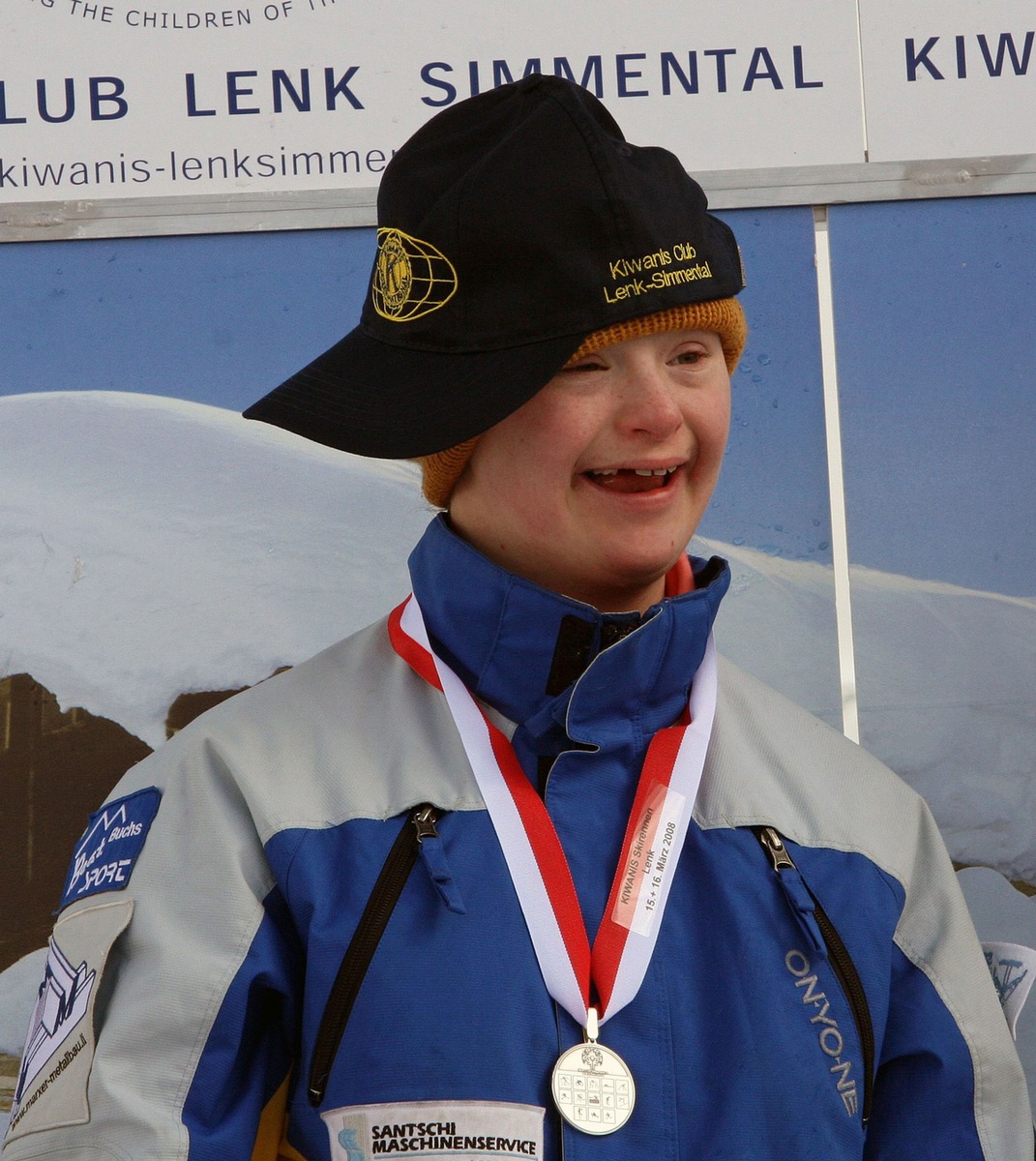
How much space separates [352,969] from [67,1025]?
29 centimetres

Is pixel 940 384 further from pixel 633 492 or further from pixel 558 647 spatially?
pixel 558 647

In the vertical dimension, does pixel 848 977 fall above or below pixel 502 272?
below

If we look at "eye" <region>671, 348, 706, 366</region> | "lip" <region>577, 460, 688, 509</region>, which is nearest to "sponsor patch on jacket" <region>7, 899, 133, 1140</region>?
"lip" <region>577, 460, 688, 509</region>

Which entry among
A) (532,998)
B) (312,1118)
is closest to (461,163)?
(532,998)

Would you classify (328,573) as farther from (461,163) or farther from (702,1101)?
(702,1101)

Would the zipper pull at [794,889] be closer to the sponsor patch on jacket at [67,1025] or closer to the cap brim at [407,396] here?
the cap brim at [407,396]

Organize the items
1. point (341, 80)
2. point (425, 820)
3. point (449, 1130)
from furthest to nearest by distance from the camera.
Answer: point (341, 80) < point (425, 820) < point (449, 1130)

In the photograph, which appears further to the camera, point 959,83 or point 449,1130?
point 959,83

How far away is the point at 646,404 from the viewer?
1.45 metres

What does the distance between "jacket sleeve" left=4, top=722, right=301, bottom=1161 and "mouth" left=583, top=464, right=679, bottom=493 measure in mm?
493

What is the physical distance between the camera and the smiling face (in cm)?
145

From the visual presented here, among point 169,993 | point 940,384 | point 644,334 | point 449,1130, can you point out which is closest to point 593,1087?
point 449,1130

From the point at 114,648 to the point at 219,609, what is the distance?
0.58 ft

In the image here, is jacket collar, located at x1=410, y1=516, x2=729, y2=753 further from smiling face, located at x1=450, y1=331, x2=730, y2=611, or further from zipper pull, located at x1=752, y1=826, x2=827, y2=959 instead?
zipper pull, located at x1=752, y1=826, x2=827, y2=959
